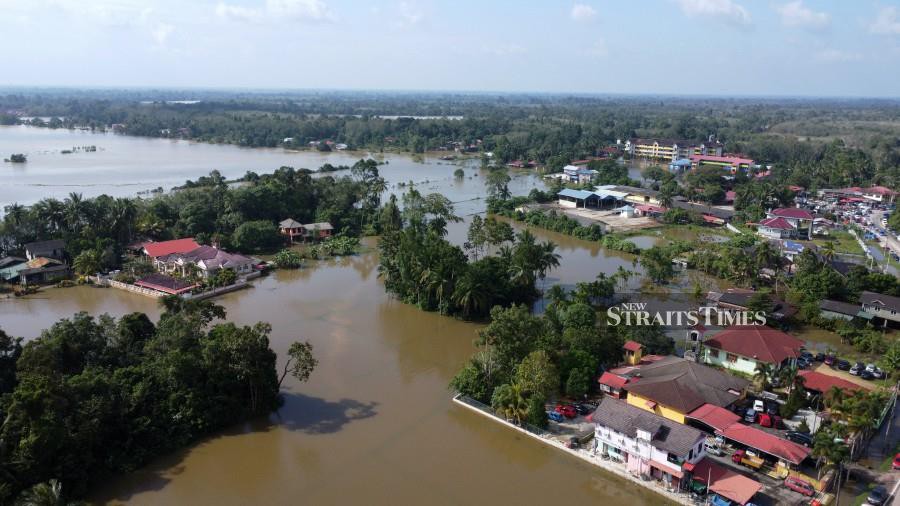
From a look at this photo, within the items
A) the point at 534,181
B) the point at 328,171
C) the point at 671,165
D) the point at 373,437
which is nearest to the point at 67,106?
the point at 328,171

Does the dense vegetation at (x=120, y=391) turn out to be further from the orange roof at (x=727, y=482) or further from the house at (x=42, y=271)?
the house at (x=42, y=271)

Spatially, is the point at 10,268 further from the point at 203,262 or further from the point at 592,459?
the point at 592,459

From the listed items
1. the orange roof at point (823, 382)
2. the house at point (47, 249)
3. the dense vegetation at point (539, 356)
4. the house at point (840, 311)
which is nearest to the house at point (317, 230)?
the house at point (47, 249)

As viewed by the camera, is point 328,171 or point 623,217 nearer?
point 623,217

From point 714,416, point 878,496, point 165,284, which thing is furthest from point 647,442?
point 165,284

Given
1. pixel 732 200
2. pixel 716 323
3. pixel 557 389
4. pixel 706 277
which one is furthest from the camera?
pixel 732 200

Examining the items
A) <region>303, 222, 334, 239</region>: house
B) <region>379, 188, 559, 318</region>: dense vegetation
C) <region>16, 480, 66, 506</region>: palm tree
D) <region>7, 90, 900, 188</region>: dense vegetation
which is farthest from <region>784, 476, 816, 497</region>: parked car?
<region>7, 90, 900, 188</region>: dense vegetation

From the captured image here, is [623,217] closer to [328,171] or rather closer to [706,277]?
[706,277]
